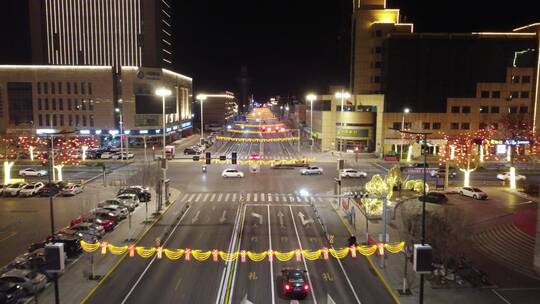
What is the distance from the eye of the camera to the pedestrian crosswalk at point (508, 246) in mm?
31317

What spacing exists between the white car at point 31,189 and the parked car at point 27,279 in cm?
2859

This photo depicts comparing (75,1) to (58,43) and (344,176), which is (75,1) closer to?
(58,43)

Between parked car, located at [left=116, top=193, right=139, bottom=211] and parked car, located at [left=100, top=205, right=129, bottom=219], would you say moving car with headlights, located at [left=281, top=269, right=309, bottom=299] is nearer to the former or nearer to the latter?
parked car, located at [left=100, top=205, right=129, bottom=219]

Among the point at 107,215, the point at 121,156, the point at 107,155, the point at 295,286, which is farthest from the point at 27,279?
the point at 107,155

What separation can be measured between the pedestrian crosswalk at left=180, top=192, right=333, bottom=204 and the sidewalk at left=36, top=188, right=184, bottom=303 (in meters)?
8.54

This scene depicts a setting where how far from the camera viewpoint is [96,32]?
113 metres

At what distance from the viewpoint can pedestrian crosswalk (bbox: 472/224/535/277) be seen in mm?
31317

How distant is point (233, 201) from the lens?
162ft

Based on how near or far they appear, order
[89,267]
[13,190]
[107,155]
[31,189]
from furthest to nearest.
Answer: [107,155] < [31,189] < [13,190] < [89,267]

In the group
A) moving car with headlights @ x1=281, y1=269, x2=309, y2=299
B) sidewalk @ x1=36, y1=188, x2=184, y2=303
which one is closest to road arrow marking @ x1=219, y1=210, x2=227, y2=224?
sidewalk @ x1=36, y1=188, x2=184, y2=303

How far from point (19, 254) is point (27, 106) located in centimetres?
7540

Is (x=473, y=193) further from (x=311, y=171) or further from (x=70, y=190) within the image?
(x=70, y=190)

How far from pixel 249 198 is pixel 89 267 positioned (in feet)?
77.1

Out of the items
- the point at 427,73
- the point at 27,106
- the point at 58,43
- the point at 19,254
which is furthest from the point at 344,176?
the point at 58,43
